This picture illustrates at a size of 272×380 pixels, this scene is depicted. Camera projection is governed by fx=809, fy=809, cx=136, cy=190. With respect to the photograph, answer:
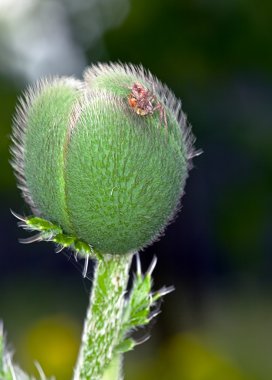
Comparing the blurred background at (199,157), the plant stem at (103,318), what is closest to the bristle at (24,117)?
the plant stem at (103,318)

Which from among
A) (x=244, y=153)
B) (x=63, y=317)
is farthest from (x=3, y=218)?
(x=244, y=153)

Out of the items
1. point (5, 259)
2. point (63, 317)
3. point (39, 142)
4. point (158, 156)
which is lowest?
point (158, 156)

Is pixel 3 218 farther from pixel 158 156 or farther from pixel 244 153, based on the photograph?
pixel 158 156

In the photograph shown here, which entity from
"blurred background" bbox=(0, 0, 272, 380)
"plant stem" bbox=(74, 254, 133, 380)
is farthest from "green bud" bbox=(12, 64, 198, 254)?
"blurred background" bbox=(0, 0, 272, 380)

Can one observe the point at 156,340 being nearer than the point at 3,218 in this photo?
Yes

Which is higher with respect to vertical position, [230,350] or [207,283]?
[207,283]

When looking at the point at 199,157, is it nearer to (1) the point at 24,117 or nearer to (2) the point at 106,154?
(1) the point at 24,117

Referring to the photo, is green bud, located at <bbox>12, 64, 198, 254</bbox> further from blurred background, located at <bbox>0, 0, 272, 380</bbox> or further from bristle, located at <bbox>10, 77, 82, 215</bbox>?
blurred background, located at <bbox>0, 0, 272, 380</bbox>

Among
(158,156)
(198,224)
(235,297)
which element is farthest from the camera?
(235,297)
